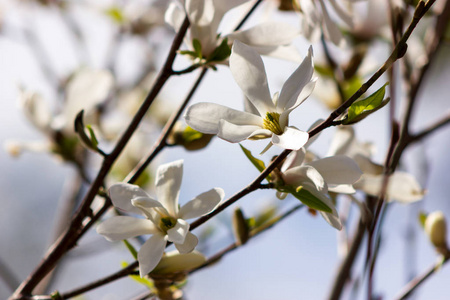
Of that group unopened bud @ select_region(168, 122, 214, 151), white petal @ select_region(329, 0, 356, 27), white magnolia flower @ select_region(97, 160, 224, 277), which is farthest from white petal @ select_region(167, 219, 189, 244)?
white petal @ select_region(329, 0, 356, 27)

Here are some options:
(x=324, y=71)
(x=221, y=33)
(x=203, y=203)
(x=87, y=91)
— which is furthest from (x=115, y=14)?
(x=203, y=203)

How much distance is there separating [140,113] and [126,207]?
0.09m

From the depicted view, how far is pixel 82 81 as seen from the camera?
587 mm

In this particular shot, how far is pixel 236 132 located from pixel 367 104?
0.24ft

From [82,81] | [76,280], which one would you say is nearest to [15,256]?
[76,280]

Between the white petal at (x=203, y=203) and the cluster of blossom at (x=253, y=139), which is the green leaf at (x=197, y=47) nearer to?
the cluster of blossom at (x=253, y=139)

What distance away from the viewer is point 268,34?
37 centimetres

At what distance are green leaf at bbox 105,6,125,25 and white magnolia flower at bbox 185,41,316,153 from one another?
2.57ft

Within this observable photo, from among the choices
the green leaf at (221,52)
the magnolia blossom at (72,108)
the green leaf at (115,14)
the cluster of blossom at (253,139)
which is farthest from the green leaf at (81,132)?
the green leaf at (115,14)

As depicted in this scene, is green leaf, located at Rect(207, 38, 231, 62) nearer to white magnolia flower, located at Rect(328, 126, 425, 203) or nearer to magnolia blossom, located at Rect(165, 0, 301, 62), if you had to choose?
magnolia blossom, located at Rect(165, 0, 301, 62)

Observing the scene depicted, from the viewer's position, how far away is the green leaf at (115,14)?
1012 mm

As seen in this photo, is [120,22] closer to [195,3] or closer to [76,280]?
[195,3]

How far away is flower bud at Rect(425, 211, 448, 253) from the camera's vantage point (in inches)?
18.1

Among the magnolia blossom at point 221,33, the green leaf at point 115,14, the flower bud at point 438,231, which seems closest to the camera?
the magnolia blossom at point 221,33
